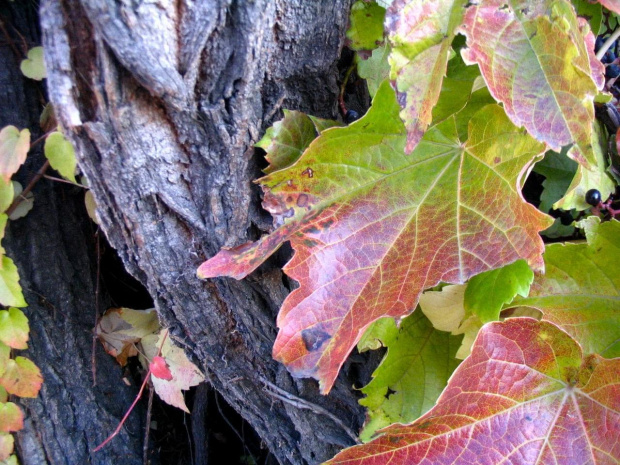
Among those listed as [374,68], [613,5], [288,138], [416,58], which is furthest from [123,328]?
[613,5]

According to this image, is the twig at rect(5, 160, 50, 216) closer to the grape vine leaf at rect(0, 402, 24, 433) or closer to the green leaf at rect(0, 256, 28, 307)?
the green leaf at rect(0, 256, 28, 307)

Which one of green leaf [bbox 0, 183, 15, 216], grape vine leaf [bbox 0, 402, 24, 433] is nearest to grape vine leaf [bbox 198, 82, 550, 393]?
green leaf [bbox 0, 183, 15, 216]

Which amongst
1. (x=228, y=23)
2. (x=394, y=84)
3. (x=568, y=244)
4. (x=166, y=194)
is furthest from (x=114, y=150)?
(x=568, y=244)

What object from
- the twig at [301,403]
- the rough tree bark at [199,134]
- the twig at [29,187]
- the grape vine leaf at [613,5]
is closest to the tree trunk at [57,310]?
the twig at [29,187]

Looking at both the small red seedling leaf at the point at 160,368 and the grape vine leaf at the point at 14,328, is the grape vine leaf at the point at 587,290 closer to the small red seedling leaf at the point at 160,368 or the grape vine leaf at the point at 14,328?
the small red seedling leaf at the point at 160,368

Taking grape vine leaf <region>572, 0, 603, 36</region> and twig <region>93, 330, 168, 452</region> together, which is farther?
twig <region>93, 330, 168, 452</region>

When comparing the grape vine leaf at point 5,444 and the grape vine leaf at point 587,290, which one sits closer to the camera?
the grape vine leaf at point 587,290
